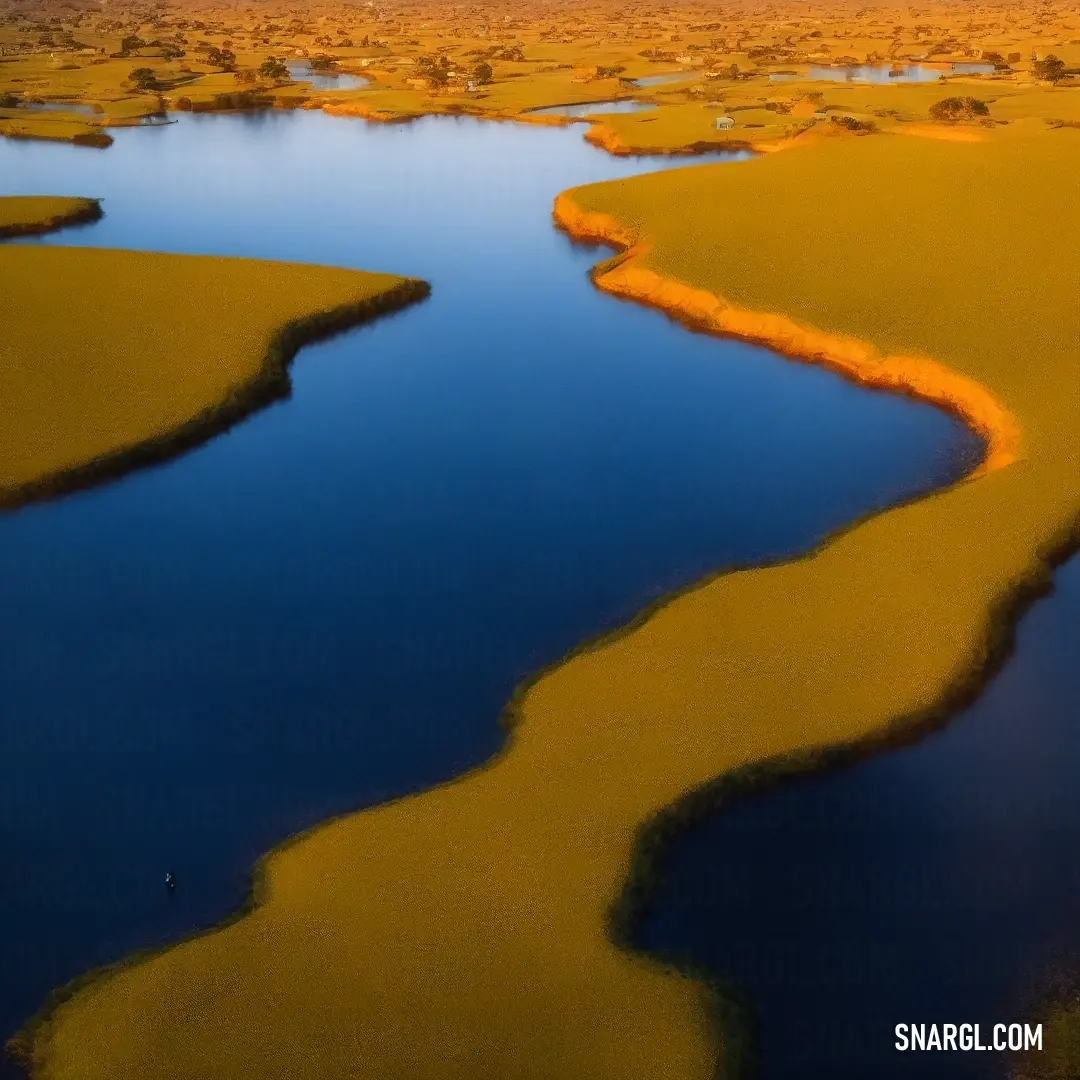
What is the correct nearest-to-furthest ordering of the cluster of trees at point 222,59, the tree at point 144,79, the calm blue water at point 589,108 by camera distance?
the calm blue water at point 589,108 → the tree at point 144,79 → the cluster of trees at point 222,59

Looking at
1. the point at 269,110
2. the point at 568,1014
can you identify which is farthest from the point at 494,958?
the point at 269,110

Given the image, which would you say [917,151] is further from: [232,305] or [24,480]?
[24,480]

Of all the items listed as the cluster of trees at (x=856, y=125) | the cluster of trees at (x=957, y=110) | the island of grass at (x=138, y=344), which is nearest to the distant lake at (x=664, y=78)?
the cluster of trees at (x=957, y=110)

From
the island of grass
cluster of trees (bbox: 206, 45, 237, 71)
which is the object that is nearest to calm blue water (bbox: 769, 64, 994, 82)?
cluster of trees (bbox: 206, 45, 237, 71)

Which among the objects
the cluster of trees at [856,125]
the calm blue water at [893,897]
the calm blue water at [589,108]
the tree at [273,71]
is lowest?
the calm blue water at [893,897]

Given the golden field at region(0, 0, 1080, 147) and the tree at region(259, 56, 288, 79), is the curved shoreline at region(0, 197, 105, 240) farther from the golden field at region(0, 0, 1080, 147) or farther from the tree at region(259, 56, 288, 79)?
the tree at region(259, 56, 288, 79)

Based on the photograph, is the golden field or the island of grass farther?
the golden field

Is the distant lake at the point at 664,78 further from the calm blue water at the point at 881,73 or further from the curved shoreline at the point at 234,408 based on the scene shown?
the curved shoreline at the point at 234,408
